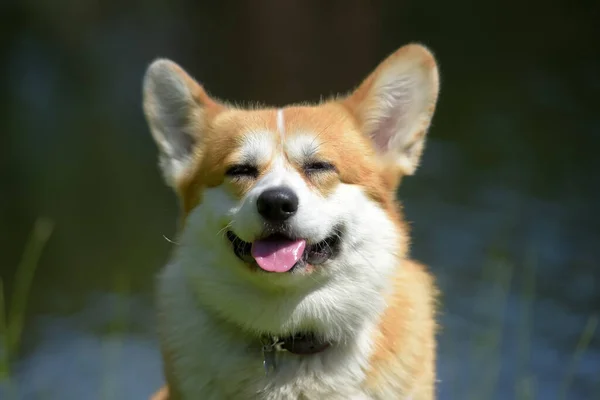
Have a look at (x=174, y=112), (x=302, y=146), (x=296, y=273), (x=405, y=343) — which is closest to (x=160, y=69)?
(x=174, y=112)

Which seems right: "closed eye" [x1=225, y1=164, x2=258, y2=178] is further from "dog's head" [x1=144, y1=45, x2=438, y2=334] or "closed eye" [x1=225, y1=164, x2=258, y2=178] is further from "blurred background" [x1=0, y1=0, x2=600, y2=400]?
"blurred background" [x1=0, y1=0, x2=600, y2=400]

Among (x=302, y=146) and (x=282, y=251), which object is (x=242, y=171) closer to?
(x=302, y=146)

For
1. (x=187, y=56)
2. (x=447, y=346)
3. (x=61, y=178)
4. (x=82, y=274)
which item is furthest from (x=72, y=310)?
(x=187, y=56)

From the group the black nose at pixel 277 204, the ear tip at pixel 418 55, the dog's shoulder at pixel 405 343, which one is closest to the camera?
the black nose at pixel 277 204

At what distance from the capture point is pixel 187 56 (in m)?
13.0

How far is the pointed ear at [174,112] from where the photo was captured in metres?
3.70

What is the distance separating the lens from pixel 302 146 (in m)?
3.27

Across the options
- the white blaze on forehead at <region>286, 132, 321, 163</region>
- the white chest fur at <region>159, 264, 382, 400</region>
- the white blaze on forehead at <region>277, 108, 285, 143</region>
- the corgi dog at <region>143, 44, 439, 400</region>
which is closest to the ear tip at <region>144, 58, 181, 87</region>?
the corgi dog at <region>143, 44, 439, 400</region>

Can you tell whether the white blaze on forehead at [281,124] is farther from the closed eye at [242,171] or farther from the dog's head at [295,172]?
the closed eye at [242,171]

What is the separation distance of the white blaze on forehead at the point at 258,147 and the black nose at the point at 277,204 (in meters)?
0.26

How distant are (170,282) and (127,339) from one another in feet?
16.4

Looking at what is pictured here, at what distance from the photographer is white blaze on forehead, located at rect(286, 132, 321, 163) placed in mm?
3256

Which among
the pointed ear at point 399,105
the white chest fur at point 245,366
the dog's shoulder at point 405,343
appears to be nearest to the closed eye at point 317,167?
the pointed ear at point 399,105

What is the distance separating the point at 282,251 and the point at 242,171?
1.33ft
